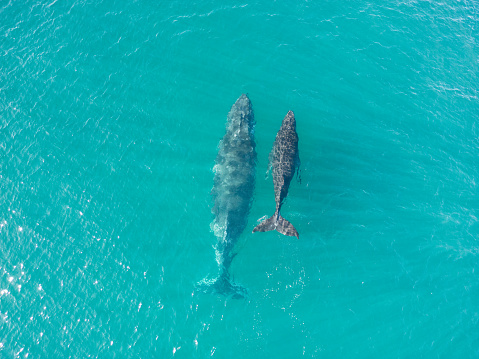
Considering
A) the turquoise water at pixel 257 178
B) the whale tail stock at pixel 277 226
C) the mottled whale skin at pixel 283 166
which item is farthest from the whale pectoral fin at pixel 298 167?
the whale tail stock at pixel 277 226

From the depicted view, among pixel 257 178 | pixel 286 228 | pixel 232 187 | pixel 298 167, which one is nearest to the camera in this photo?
pixel 286 228

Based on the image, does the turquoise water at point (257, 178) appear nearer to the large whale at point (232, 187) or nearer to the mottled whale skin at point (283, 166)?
the large whale at point (232, 187)

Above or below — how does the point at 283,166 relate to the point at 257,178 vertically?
above

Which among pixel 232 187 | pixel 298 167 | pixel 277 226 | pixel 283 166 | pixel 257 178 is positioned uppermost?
pixel 283 166

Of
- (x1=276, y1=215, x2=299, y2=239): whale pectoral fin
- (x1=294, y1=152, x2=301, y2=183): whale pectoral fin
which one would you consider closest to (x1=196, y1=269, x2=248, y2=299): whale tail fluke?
(x1=276, y1=215, x2=299, y2=239): whale pectoral fin

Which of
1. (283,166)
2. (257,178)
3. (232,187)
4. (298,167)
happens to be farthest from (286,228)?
(298,167)

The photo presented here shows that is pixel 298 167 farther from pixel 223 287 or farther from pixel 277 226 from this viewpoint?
pixel 223 287

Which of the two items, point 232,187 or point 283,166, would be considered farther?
point 283,166
